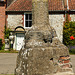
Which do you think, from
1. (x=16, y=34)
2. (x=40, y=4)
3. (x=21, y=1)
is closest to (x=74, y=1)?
(x=21, y=1)

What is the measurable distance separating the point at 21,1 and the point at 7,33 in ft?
15.6

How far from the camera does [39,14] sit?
9.99 feet

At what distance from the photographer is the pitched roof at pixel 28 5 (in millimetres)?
17967

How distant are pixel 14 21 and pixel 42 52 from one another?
16003 millimetres

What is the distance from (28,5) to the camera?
732 inches

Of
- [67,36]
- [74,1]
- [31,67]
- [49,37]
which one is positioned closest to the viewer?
[31,67]

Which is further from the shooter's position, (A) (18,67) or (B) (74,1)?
(B) (74,1)

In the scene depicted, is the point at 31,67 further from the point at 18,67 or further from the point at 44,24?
the point at 44,24

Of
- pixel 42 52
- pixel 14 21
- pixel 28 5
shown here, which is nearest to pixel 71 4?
pixel 28 5

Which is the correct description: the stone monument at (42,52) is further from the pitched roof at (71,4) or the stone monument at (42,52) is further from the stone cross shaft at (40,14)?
the pitched roof at (71,4)

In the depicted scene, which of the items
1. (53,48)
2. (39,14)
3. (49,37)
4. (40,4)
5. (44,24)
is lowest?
(53,48)

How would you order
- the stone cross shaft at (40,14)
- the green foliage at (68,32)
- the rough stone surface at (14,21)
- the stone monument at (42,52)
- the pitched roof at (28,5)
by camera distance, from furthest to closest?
1. the rough stone surface at (14,21)
2. the pitched roof at (28,5)
3. the green foliage at (68,32)
4. the stone cross shaft at (40,14)
5. the stone monument at (42,52)

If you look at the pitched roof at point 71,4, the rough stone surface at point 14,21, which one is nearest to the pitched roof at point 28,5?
the pitched roof at point 71,4

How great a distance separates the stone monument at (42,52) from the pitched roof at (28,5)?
15028 millimetres
